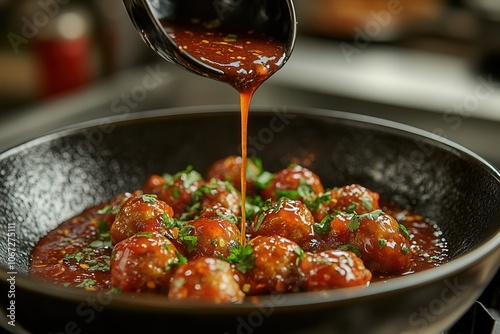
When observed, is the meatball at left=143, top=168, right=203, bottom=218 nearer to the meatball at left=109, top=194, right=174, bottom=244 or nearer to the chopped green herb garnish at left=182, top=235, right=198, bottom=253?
the meatball at left=109, top=194, right=174, bottom=244

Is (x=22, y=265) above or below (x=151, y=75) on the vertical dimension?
below

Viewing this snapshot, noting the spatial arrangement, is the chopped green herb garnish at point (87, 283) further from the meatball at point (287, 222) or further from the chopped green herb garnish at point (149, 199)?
the meatball at point (287, 222)

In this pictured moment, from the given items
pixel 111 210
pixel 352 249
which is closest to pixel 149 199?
pixel 111 210

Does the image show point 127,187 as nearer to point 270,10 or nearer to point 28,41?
point 270,10

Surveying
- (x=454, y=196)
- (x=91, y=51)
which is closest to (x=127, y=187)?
(x=454, y=196)

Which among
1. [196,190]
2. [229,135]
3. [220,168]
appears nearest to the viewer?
[196,190]

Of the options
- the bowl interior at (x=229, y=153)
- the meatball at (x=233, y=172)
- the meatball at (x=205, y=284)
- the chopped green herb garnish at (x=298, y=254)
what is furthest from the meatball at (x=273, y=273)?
the meatball at (x=233, y=172)
